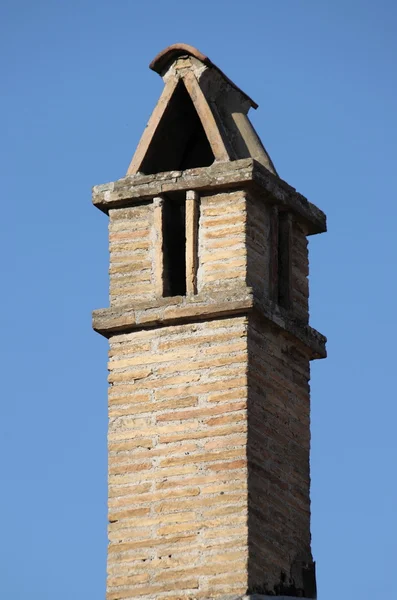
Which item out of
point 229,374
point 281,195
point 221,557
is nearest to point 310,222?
point 281,195

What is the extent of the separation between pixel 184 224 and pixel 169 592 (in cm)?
274

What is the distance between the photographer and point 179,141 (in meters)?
16.8

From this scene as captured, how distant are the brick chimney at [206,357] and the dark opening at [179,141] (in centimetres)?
2

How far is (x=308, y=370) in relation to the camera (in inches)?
641

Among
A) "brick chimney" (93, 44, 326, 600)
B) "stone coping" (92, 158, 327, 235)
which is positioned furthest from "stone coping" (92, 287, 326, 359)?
"stone coping" (92, 158, 327, 235)

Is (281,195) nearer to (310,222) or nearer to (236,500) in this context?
(310,222)

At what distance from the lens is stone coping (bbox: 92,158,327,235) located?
15.9 meters

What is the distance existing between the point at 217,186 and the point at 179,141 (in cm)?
92

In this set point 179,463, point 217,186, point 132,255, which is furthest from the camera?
point 132,255

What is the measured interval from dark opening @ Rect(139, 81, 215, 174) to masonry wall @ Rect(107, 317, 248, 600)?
145cm

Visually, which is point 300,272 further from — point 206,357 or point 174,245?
point 206,357

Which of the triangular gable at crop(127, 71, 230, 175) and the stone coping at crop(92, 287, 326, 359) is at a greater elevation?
the triangular gable at crop(127, 71, 230, 175)

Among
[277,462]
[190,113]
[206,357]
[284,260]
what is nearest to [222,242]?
[284,260]

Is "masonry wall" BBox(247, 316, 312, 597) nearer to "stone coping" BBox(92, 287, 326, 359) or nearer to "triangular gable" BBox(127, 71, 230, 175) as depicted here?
"stone coping" BBox(92, 287, 326, 359)
